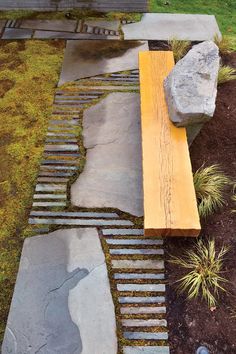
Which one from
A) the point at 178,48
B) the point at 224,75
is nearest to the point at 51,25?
the point at 178,48

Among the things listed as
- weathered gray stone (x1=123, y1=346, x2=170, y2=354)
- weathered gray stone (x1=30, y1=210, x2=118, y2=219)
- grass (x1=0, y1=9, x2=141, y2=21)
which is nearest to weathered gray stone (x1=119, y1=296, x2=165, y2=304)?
weathered gray stone (x1=123, y1=346, x2=170, y2=354)

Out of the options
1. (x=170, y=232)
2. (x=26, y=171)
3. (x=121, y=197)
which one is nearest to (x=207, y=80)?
(x=121, y=197)

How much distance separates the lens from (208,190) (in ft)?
12.1

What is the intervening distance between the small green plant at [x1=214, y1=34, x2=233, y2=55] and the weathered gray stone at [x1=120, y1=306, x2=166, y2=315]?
172 inches

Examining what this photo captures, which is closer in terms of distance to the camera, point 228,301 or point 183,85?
point 228,301

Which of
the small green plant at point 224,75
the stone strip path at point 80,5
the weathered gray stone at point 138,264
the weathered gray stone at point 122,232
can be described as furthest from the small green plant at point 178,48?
the weathered gray stone at point 138,264

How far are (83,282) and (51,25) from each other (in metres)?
5.00

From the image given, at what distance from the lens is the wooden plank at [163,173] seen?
3164 mm

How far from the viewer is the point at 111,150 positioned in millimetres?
4277

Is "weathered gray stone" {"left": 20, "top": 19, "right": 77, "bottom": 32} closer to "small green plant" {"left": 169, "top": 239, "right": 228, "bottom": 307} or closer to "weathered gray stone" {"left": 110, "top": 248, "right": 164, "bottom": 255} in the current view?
"weathered gray stone" {"left": 110, "top": 248, "right": 164, "bottom": 255}

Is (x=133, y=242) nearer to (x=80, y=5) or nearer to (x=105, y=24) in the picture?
(x=105, y=24)

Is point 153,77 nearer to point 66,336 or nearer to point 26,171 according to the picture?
point 26,171

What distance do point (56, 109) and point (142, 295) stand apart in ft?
9.05

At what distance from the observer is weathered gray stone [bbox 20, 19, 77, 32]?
21.3 ft
